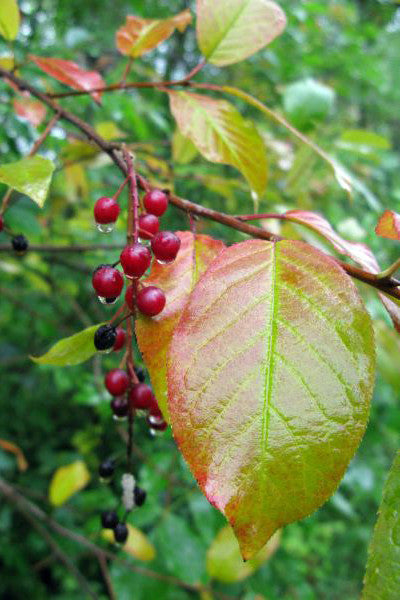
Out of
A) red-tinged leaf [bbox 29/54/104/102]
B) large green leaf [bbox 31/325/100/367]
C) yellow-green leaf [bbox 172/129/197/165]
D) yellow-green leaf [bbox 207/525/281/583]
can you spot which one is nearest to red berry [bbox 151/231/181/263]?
large green leaf [bbox 31/325/100/367]

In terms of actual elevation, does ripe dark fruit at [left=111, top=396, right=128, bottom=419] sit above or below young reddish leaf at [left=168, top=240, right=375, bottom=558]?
below

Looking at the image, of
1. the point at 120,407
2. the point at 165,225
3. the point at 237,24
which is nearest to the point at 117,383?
→ the point at 120,407

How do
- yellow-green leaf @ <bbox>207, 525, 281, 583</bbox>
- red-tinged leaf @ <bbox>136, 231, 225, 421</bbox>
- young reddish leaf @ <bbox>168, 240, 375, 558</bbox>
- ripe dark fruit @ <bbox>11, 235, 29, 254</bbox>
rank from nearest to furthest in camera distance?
young reddish leaf @ <bbox>168, 240, 375, 558</bbox>, red-tinged leaf @ <bbox>136, 231, 225, 421</bbox>, ripe dark fruit @ <bbox>11, 235, 29, 254</bbox>, yellow-green leaf @ <bbox>207, 525, 281, 583</bbox>

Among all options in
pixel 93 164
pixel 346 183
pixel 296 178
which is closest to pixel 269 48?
pixel 296 178

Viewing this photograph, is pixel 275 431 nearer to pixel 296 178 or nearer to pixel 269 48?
pixel 296 178

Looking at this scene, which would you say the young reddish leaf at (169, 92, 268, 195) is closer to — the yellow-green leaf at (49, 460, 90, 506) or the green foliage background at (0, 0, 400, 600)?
the green foliage background at (0, 0, 400, 600)

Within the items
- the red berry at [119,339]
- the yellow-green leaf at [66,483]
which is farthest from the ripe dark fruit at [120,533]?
the yellow-green leaf at [66,483]
